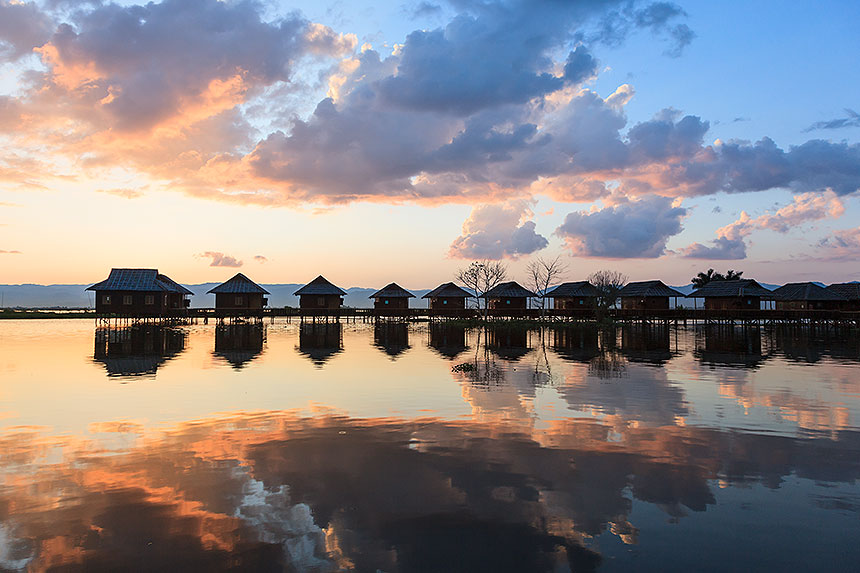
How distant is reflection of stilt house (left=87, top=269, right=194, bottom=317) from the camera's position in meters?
56.2

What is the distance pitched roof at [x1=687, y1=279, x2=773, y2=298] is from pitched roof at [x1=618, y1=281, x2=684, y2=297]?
9.98 ft

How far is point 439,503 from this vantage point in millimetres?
7133

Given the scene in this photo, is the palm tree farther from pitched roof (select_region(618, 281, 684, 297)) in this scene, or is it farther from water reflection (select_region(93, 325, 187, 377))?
water reflection (select_region(93, 325, 187, 377))

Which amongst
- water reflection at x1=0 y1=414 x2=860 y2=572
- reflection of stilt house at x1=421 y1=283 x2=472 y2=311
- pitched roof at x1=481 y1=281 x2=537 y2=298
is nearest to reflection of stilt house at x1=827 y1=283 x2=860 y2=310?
pitched roof at x1=481 y1=281 x2=537 y2=298

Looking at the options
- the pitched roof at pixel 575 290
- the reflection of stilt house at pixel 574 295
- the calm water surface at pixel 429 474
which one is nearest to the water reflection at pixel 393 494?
the calm water surface at pixel 429 474

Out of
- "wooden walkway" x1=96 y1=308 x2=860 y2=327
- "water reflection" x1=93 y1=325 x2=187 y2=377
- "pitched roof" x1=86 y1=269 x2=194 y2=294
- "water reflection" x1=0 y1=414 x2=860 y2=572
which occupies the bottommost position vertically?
"water reflection" x1=0 y1=414 x2=860 y2=572

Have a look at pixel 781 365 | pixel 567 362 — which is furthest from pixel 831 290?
pixel 567 362

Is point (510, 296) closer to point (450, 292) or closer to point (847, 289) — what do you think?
point (450, 292)

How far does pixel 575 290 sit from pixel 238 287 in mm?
45929

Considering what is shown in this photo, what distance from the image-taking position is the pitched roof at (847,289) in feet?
228

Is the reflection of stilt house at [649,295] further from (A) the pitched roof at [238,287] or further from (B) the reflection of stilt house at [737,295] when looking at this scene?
(A) the pitched roof at [238,287]

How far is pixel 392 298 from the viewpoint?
7106 cm

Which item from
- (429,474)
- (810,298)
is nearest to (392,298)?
(810,298)

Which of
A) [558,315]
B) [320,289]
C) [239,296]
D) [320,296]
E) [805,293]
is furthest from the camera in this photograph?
[805,293]
